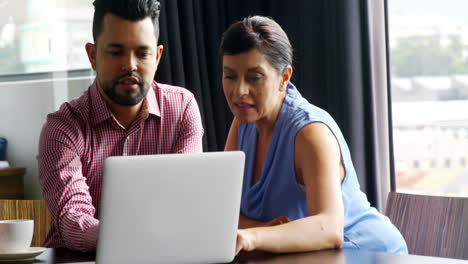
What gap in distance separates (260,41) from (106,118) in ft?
1.70

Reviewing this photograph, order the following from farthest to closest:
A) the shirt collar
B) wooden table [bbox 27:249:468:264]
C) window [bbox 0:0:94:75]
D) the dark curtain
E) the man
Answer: window [bbox 0:0:94:75]
the dark curtain
the shirt collar
the man
wooden table [bbox 27:249:468:264]

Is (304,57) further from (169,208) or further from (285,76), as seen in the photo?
(169,208)

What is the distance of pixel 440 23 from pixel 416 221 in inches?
51.1

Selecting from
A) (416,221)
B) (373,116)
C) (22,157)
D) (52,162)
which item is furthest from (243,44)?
(22,157)

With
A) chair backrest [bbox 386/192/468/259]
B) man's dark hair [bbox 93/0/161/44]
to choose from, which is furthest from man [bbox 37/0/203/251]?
chair backrest [bbox 386/192/468/259]

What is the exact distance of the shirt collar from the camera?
1.74 metres

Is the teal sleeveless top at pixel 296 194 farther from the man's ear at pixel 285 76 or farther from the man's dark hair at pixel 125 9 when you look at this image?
the man's dark hair at pixel 125 9

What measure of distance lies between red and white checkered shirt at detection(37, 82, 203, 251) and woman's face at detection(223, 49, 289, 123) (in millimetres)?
277

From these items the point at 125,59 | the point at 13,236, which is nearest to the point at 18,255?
the point at 13,236

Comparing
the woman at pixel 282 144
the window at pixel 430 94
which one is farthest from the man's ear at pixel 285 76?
the window at pixel 430 94

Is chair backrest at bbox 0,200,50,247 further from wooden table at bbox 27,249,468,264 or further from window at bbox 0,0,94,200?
window at bbox 0,0,94,200

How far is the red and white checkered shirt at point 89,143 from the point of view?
1.54 meters

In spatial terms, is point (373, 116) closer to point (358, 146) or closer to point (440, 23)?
point (358, 146)

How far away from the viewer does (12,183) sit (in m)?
2.82
